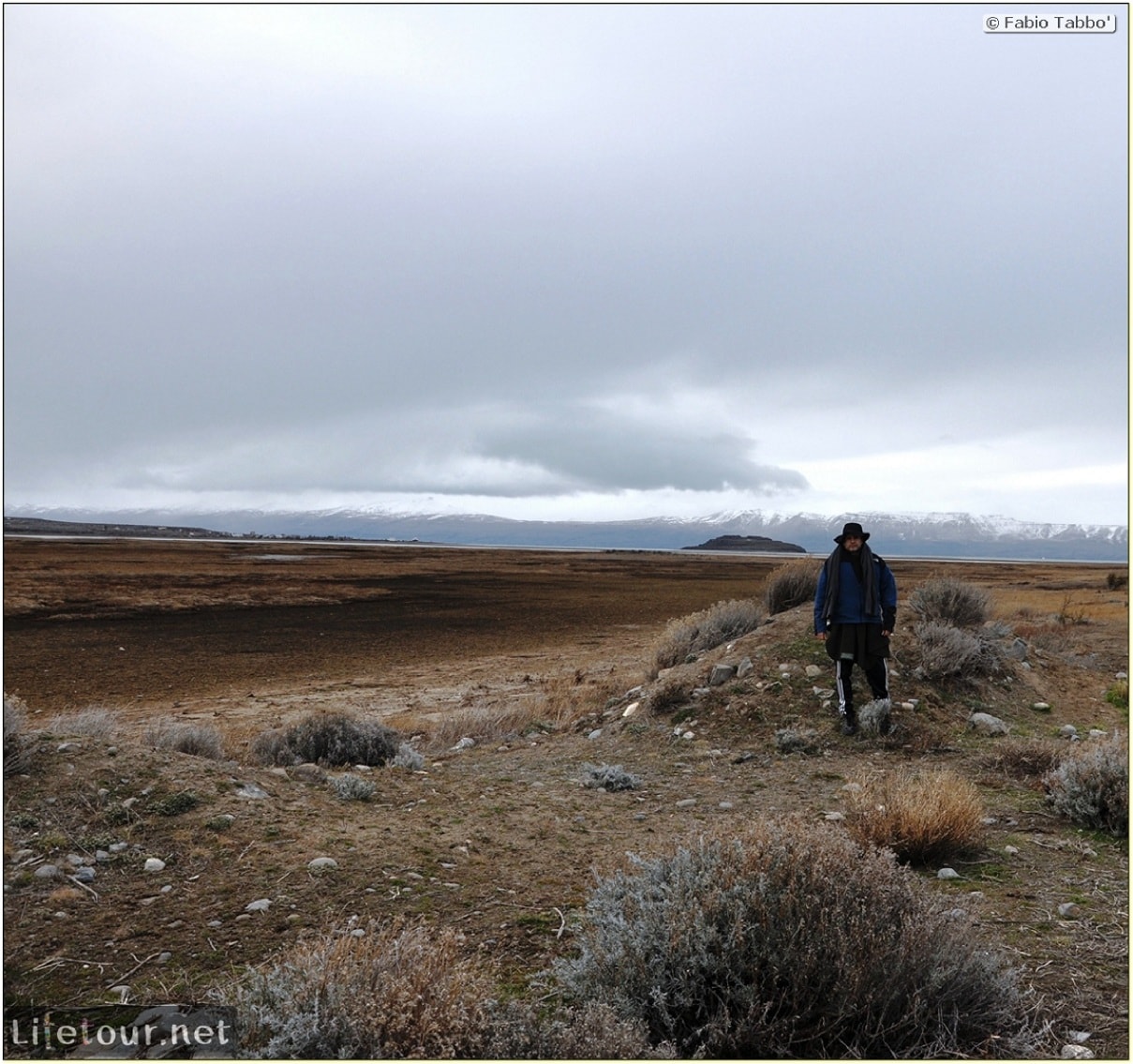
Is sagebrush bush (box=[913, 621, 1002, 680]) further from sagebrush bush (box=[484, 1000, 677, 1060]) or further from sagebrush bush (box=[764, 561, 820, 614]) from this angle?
sagebrush bush (box=[484, 1000, 677, 1060])

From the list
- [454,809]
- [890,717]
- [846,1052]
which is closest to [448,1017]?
[846,1052]

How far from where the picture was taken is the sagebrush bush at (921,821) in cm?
488

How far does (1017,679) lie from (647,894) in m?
9.30

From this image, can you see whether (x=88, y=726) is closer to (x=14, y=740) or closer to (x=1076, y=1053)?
(x=14, y=740)

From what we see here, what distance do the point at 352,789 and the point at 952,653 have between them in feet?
25.1

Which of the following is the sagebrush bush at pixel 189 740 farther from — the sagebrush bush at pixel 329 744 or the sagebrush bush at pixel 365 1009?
the sagebrush bush at pixel 365 1009

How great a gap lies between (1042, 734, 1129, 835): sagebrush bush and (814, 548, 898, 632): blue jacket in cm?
238

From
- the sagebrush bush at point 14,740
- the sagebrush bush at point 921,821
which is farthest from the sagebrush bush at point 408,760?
the sagebrush bush at point 921,821

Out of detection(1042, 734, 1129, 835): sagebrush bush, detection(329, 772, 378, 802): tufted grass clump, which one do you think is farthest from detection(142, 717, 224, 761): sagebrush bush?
detection(1042, 734, 1129, 835): sagebrush bush

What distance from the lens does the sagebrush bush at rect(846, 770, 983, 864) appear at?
4879mm

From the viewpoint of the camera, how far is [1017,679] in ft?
34.4

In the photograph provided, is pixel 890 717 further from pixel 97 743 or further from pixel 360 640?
pixel 360 640

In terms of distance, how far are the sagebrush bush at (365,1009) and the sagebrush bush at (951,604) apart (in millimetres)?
10986

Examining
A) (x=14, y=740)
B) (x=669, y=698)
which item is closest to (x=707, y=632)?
(x=669, y=698)
